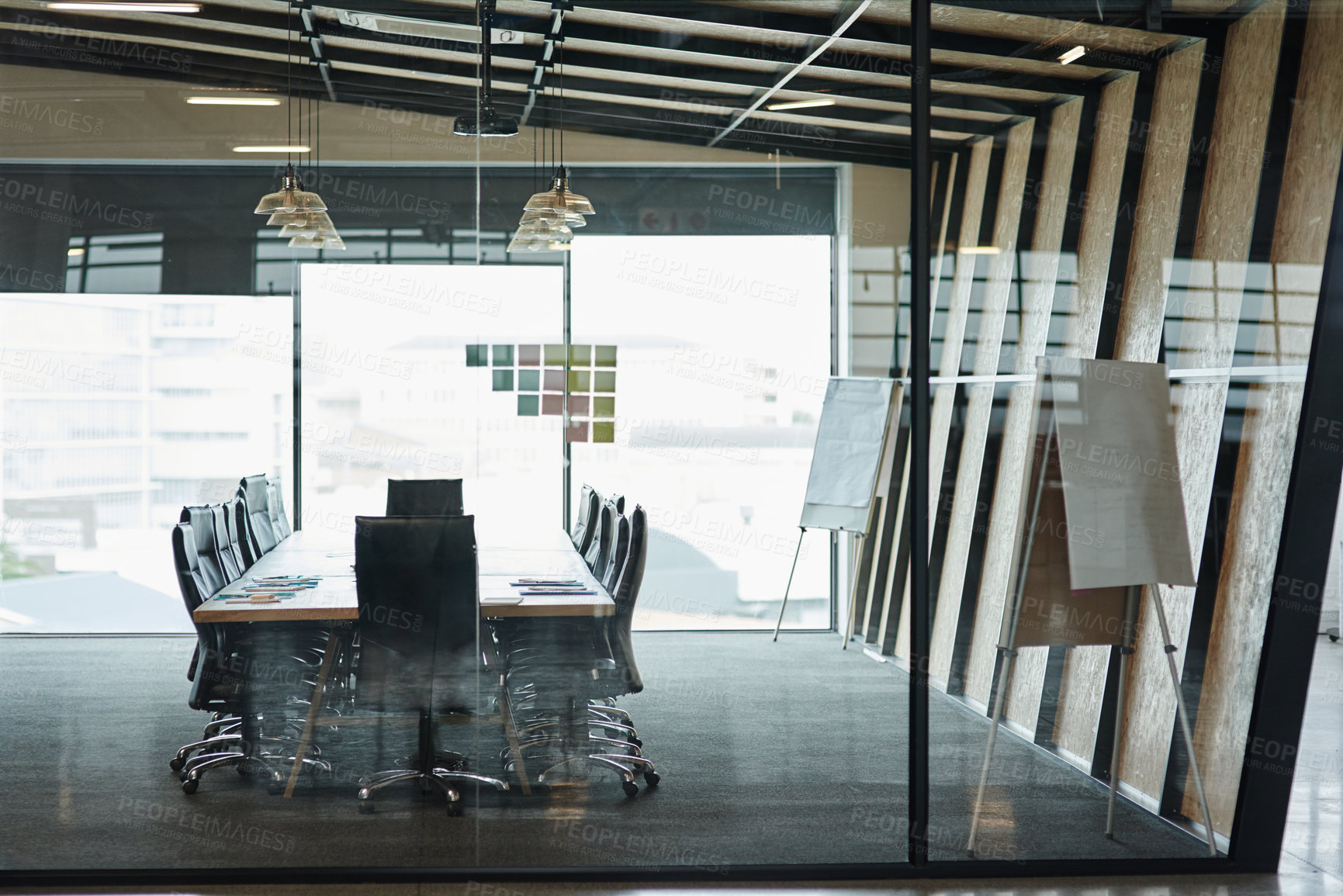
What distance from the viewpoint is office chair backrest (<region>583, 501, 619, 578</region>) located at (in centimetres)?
379

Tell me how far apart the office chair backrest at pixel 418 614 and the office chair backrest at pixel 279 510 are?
26 cm

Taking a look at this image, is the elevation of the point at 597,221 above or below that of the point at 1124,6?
below

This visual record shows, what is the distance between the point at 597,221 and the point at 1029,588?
2.06 meters

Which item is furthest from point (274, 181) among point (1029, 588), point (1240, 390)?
point (1240, 390)

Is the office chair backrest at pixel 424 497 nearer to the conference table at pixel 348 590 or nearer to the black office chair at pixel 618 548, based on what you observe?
the conference table at pixel 348 590

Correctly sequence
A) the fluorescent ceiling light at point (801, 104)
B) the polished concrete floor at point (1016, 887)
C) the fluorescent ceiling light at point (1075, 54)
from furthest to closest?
the fluorescent ceiling light at point (1075, 54)
the fluorescent ceiling light at point (801, 104)
the polished concrete floor at point (1016, 887)

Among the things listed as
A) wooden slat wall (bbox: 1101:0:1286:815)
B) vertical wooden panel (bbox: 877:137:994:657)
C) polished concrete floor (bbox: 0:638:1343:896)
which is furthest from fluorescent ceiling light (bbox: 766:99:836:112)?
polished concrete floor (bbox: 0:638:1343:896)

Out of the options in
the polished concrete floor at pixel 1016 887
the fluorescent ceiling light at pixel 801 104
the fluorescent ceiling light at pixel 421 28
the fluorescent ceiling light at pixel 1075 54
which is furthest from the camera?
the fluorescent ceiling light at pixel 1075 54

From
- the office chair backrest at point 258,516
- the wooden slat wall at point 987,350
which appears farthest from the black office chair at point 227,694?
the wooden slat wall at point 987,350

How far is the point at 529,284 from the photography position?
3701 mm

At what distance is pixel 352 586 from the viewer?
12.5 feet

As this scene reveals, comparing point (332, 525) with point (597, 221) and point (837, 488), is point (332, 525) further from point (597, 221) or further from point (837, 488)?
point (837, 488)

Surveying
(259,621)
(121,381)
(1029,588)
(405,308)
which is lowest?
(259,621)

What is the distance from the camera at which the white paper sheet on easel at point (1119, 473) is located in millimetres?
3701
